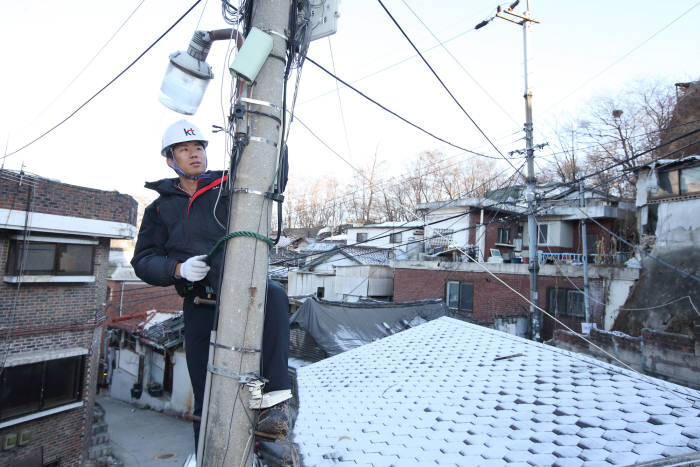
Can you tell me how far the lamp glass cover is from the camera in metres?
2.84

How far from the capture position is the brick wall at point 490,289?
51.2 feet

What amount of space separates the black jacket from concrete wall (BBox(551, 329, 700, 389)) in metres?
7.30

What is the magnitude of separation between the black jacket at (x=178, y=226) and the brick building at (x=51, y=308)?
772cm

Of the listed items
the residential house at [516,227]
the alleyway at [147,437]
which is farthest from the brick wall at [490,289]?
the alleyway at [147,437]

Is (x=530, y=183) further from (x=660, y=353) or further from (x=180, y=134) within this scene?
(x=180, y=134)

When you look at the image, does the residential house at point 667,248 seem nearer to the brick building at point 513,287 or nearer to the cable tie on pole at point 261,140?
the brick building at point 513,287

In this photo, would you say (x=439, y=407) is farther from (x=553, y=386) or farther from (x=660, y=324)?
(x=660, y=324)

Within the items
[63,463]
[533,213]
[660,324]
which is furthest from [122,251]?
[660,324]

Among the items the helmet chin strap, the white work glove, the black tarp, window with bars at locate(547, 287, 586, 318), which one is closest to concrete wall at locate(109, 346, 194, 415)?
the black tarp

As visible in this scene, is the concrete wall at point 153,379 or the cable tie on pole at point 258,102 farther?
the concrete wall at point 153,379

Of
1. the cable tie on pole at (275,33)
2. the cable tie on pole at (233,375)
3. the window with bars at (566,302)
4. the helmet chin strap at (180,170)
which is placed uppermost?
the cable tie on pole at (275,33)

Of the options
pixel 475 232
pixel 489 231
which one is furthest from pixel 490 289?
pixel 489 231

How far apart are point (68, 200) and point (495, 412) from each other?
9.59 metres

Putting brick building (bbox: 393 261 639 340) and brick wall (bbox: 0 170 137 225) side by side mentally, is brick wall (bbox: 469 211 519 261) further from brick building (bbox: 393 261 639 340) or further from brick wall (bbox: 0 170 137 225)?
brick wall (bbox: 0 170 137 225)
